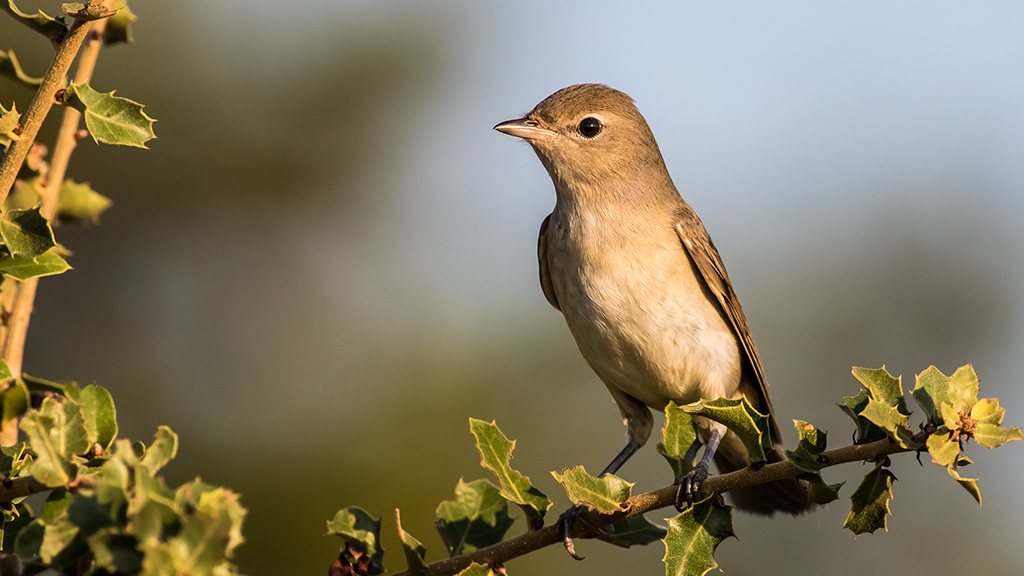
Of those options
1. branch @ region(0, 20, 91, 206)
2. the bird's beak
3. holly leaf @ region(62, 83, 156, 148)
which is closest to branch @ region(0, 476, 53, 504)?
branch @ region(0, 20, 91, 206)

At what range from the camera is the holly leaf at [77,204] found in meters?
2.73

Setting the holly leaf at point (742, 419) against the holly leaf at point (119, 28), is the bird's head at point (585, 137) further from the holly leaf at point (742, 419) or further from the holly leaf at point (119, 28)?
the holly leaf at point (742, 419)

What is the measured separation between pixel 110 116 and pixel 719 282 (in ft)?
12.2

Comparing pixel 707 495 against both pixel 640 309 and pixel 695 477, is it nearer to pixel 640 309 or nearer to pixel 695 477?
pixel 695 477

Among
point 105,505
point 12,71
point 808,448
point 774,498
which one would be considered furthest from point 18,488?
point 774,498

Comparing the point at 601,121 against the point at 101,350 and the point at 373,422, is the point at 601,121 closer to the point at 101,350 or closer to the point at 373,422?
the point at 373,422

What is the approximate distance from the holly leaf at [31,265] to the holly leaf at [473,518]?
1316 mm

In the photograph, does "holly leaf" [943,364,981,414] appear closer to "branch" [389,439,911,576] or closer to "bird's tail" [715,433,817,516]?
"branch" [389,439,911,576]

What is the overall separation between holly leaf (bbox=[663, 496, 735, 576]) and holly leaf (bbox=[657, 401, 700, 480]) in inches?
5.0

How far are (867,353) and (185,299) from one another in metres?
7.54

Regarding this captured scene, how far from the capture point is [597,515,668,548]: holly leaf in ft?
8.87

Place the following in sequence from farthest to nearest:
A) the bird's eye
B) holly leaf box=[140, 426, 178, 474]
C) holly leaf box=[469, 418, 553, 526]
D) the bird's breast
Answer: the bird's eye → the bird's breast → holly leaf box=[469, 418, 553, 526] → holly leaf box=[140, 426, 178, 474]

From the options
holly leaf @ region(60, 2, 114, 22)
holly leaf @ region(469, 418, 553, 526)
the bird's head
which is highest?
holly leaf @ region(60, 2, 114, 22)

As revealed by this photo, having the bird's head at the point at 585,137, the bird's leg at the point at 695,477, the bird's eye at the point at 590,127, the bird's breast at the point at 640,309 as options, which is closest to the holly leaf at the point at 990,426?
the bird's leg at the point at 695,477
